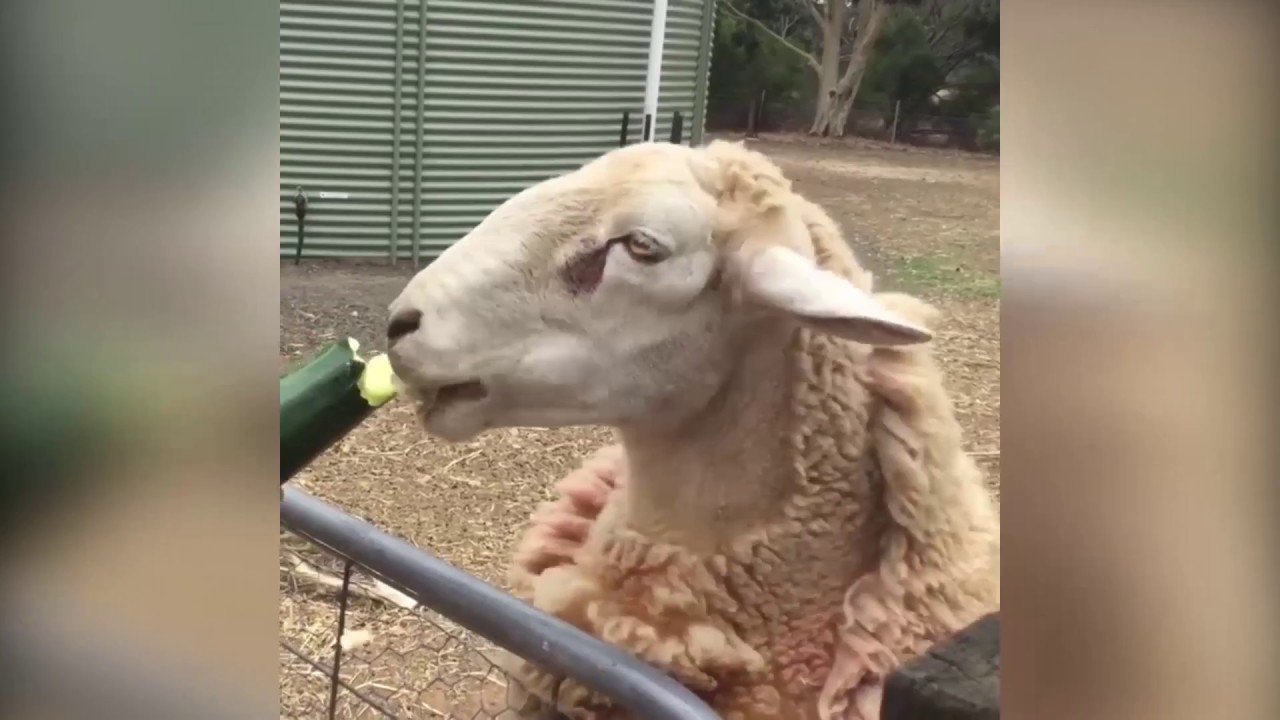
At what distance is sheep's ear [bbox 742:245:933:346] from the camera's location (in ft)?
1.34

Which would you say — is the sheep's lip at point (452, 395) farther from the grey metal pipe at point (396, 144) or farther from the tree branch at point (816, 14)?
the grey metal pipe at point (396, 144)

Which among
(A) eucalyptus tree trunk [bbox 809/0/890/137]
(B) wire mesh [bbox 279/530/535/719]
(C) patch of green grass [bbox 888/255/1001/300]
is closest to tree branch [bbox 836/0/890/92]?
(A) eucalyptus tree trunk [bbox 809/0/890/137]

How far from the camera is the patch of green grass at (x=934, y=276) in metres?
0.55

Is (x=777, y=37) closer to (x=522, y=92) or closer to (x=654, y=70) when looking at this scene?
(x=654, y=70)

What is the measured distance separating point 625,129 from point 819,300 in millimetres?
368

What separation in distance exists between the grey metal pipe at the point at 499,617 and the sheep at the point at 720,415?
63 mm

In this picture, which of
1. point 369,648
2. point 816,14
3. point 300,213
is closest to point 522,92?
point 300,213

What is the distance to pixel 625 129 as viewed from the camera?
0.75 meters
